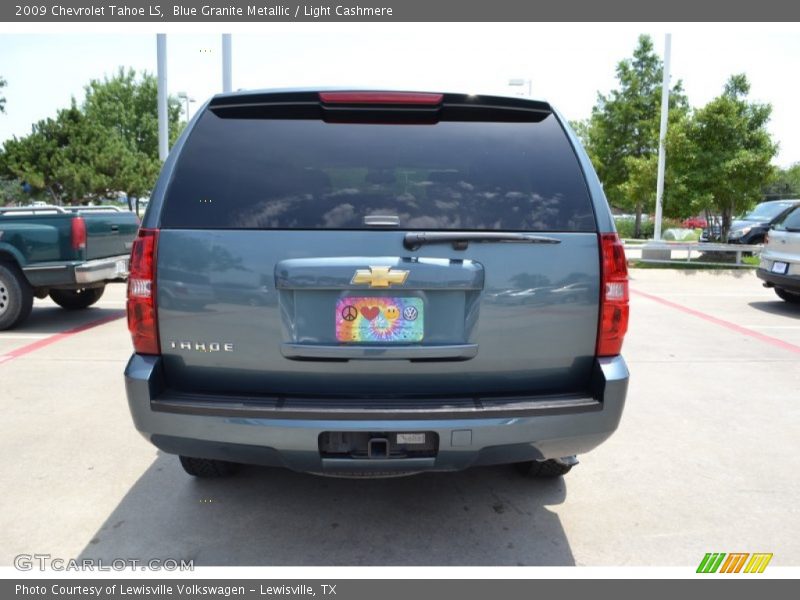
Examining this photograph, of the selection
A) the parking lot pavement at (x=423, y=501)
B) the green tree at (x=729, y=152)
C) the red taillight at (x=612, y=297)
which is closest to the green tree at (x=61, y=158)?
the green tree at (x=729, y=152)

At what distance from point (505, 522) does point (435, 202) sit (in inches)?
65.8

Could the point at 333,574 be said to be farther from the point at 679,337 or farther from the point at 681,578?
the point at 679,337

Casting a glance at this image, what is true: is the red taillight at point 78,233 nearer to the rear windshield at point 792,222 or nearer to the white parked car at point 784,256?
the white parked car at point 784,256

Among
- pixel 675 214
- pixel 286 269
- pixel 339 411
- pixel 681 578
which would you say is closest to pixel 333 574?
pixel 339 411

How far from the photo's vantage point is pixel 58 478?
3.58 m

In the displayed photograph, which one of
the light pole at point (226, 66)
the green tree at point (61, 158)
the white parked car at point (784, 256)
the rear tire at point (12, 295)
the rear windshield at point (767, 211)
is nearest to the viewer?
the rear tire at point (12, 295)

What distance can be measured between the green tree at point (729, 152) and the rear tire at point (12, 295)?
1450 centimetres

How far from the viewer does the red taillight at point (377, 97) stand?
2.71 m

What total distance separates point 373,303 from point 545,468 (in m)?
1.64

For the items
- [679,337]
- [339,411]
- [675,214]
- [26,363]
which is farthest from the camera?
[675,214]

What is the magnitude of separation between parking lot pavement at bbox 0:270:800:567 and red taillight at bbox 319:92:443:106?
6.66 feet

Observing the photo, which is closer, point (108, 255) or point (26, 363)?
point (26, 363)

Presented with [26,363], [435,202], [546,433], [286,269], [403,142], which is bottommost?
[26,363]

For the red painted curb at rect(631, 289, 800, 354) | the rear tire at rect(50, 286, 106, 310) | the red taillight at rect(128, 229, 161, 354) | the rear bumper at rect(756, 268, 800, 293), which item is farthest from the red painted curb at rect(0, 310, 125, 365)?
the rear bumper at rect(756, 268, 800, 293)
